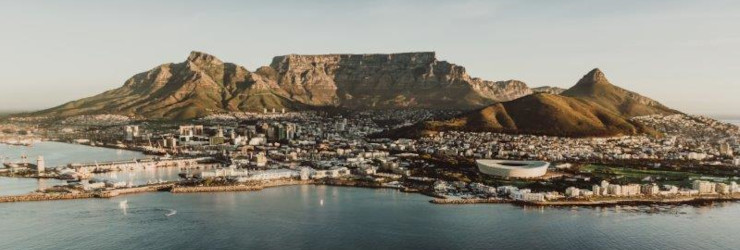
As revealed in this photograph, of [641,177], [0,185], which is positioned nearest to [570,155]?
[641,177]

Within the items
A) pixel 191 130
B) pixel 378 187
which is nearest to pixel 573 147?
pixel 378 187

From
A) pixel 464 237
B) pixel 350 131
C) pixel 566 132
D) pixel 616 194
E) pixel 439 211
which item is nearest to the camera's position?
pixel 464 237

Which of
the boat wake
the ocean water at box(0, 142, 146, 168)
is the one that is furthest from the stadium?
the ocean water at box(0, 142, 146, 168)

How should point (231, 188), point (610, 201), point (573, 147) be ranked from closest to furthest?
point (610, 201) < point (231, 188) < point (573, 147)

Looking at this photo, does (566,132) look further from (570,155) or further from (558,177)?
(558,177)

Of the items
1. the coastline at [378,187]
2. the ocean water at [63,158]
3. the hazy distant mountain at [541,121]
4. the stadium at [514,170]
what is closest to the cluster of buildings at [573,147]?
the hazy distant mountain at [541,121]

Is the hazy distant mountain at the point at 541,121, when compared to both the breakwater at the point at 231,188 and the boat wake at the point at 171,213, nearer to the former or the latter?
the breakwater at the point at 231,188

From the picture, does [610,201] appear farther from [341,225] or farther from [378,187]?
[341,225]

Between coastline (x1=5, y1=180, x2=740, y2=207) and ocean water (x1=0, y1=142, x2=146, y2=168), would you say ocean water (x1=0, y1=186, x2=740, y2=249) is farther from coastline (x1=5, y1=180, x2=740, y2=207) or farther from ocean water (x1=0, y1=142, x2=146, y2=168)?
ocean water (x1=0, y1=142, x2=146, y2=168)
